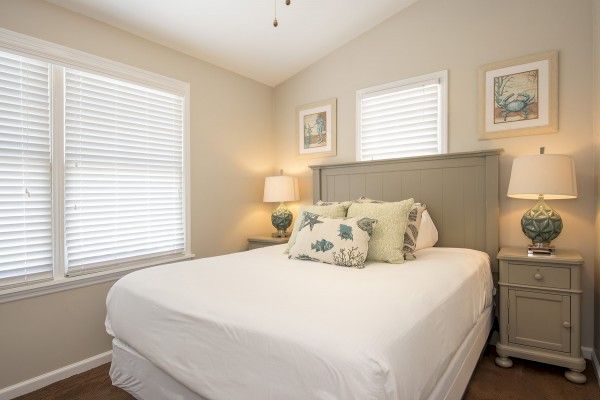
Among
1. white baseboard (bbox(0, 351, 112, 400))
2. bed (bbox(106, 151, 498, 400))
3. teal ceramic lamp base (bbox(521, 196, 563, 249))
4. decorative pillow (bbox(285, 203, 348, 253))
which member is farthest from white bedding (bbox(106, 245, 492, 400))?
white baseboard (bbox(0, 351, 112, 400))

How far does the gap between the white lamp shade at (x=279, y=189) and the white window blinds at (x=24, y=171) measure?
190 centimetres

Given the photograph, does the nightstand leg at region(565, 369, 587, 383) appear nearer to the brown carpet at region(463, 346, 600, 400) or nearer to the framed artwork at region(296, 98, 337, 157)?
the brown carpet at region(463, 346, 600, 400)

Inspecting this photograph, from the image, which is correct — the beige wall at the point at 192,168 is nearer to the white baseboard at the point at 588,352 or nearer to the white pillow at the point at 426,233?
the white pillow at the point at 426,233

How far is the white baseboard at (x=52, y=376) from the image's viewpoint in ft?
6.48

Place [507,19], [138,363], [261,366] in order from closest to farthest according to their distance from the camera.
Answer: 1. [261,366]
2. [138,363]
3. [507,19]

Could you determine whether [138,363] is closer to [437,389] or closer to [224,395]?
[224,395]

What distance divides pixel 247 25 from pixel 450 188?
85.9 inches

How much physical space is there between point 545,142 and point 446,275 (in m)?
1.47

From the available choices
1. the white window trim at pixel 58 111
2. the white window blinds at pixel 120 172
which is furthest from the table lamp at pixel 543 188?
the white window trim at pixel 58 111

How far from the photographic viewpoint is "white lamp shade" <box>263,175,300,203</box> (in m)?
3.51

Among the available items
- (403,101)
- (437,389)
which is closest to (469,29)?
(403,101)

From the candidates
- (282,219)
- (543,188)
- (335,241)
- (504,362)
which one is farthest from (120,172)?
(504,362)

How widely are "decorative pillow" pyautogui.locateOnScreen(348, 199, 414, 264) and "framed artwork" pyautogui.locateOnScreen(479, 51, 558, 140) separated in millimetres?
1026

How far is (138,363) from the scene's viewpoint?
65.2 inches
